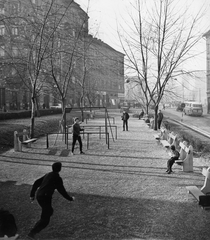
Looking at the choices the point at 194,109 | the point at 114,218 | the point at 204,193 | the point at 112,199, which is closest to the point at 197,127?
the point at 204,193

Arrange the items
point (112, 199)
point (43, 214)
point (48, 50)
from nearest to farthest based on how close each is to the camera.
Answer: point (43, 214), point (112, 199), point (48, 50)

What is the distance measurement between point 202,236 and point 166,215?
0.94m

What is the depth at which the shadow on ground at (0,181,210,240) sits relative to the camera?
14.8ft

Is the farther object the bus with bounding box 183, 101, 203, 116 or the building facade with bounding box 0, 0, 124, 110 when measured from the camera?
the bus with bounding box 183, 101, 203, 116

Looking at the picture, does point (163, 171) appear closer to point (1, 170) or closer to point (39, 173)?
point (39, 173)

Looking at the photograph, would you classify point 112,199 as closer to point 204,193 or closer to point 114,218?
point 114,218

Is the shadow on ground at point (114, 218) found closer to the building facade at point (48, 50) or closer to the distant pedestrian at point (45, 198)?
the distant pedestrian at point (45, 198)

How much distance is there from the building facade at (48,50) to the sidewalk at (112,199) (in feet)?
19.4

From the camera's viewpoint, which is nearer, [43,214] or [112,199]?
[43,214]

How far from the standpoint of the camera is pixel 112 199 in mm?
6227

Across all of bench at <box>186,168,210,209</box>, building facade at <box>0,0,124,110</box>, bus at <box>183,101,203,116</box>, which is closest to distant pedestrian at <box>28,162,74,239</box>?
bench at <box>186,168,210,209</box>

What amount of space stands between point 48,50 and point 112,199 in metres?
Answer: 13.2

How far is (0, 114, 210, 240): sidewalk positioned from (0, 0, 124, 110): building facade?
591cm

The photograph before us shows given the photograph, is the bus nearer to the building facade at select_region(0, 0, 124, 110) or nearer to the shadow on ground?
the building facade at select_region(0, 0, 124, 110)
